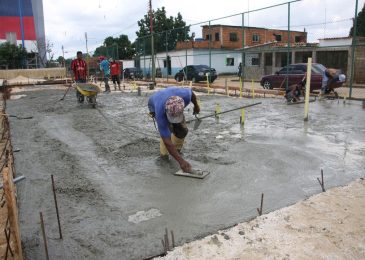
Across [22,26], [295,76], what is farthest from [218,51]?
[22,26]

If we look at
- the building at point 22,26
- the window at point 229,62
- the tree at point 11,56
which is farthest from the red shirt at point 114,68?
the building at point 22,26

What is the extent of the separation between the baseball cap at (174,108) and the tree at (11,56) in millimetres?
32399

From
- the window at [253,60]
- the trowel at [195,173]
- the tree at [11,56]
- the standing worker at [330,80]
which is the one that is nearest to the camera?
the trowel at [195,173]

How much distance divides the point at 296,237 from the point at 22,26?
136 feet

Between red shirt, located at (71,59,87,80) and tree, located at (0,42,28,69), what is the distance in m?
23.3

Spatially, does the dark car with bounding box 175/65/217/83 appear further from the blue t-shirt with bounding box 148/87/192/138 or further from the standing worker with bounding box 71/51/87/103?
the blue t-shirt with bounding box 148/87/192/138

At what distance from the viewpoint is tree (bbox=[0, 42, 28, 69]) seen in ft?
109

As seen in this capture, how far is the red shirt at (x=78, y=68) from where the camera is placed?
41.7 feet

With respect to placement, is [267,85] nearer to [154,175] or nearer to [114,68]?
[114,68]

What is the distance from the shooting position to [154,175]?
500 centimetres

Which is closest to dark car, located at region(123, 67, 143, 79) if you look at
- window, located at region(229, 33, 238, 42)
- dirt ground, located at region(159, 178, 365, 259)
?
window, located at region(229, 33, 238, 42)

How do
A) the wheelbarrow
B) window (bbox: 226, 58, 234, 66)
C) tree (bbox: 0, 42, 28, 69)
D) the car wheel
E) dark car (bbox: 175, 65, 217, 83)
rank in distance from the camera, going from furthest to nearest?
window (bbox: 226, 58, 234, 66) → tree (bbox: 0, 42, 28, 69) → dark car (bbox: 175, 65, 217, 83) → the car wheel → the wheelbarrow

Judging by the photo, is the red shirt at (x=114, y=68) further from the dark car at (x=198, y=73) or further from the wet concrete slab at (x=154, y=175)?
the wet concrete slab at (x=154, y=175)

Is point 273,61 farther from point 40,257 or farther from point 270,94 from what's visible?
point 40,257
